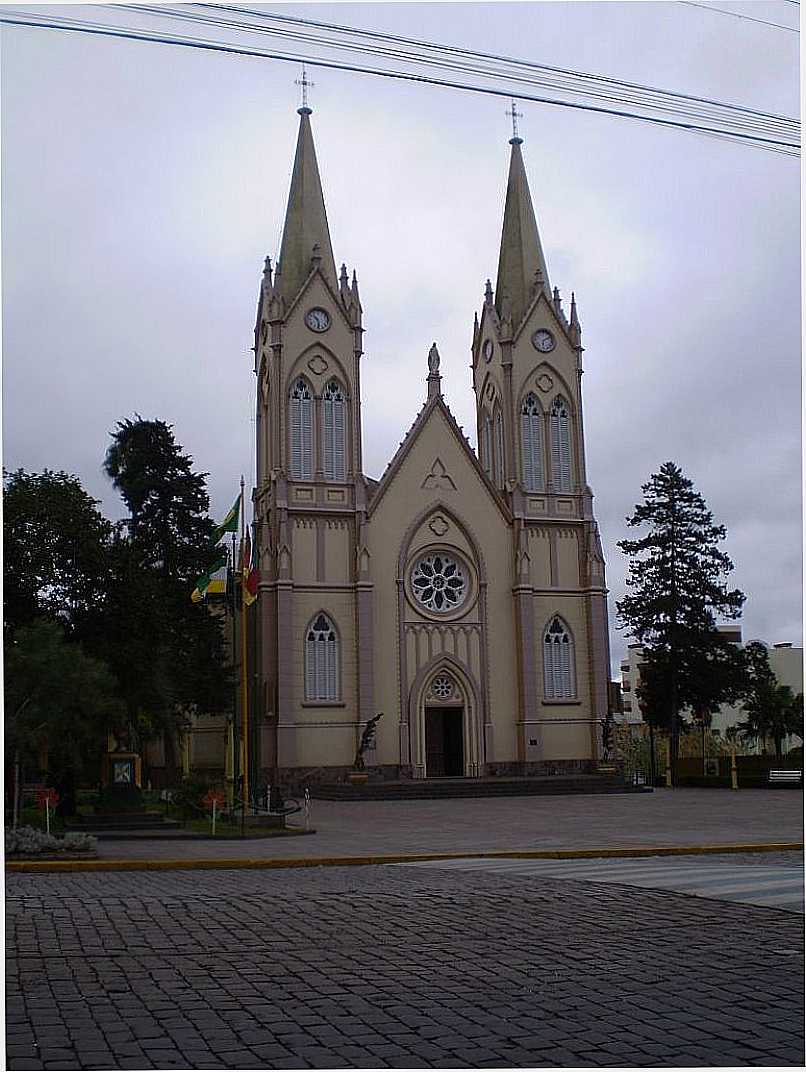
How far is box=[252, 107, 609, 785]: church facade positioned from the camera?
45.7 metres

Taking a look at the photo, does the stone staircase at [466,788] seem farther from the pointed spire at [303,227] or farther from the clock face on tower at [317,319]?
the pointed spire at [303,227]

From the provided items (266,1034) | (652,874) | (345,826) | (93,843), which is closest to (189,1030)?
(266,1034)

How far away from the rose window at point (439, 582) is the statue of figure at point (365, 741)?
5538 mm

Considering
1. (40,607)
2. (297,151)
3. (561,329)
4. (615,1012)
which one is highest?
(297,151)

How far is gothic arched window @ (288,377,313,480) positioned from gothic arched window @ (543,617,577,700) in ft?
37.0

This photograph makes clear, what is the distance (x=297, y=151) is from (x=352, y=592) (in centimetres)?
1864

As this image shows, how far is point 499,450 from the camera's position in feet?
169

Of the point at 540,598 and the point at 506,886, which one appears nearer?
the point at 506,886

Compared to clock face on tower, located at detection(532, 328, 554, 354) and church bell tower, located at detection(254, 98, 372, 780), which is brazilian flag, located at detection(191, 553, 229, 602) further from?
clock face on tower, located at detection(532, 328, 554, 354)

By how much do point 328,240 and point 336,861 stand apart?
37107 millimetres

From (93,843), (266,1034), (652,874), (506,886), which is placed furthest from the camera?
(93,843)

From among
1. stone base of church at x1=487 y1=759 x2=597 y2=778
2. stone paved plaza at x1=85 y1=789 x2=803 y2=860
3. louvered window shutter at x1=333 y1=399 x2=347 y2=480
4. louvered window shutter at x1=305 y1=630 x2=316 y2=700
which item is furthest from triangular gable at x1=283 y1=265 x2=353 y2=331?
stone paved plaza at x1=85 y1=789 x2=803 y2=860

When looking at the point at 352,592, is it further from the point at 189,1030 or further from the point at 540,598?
the point at 189,1030

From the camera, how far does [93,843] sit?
18.9m
